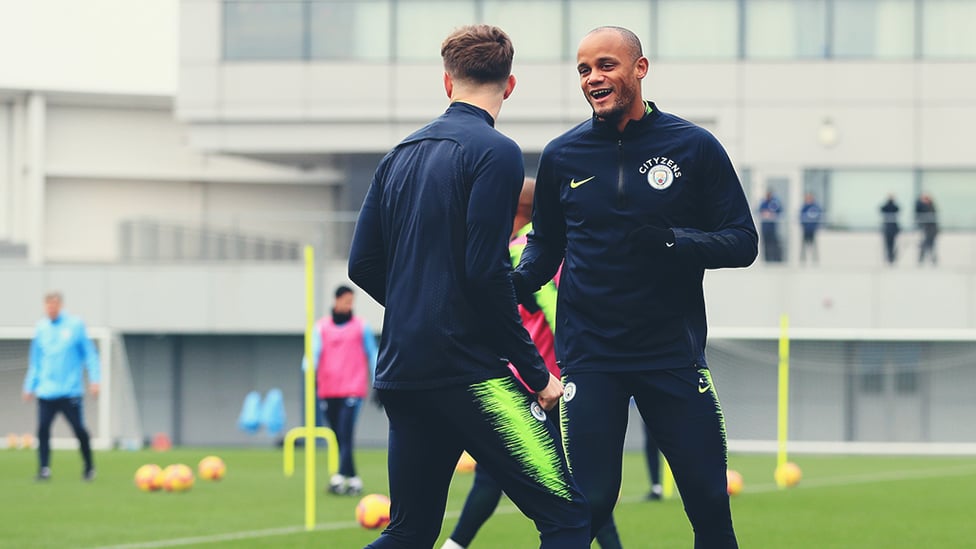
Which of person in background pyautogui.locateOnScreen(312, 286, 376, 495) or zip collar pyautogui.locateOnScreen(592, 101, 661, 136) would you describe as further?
person in background pyautogui.locateOnScreen(312, 286, 376, 495)

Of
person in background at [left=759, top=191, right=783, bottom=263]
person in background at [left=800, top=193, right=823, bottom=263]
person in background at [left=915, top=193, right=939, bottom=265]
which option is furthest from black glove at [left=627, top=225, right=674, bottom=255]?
person in background at [left=915, top=193, right=939, bottom=265]

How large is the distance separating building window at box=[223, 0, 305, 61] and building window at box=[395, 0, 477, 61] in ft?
7.32

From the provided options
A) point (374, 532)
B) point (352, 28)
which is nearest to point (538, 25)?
point (352, 28)

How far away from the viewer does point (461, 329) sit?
5.03 metres

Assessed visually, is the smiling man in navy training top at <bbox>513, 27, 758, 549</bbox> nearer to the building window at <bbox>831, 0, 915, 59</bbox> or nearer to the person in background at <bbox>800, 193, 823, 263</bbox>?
the person in background at <bbox>800, 193, 823, 263</bbox>

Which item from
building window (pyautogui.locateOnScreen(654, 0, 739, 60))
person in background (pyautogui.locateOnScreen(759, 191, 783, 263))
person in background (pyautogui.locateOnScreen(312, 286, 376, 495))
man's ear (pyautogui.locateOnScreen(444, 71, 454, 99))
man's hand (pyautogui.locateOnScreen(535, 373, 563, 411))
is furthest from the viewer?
building window (pyautogui.locateOnScreen(654, 0, 739, 60))

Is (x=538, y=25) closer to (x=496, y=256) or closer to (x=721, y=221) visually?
(x=721, y=221)

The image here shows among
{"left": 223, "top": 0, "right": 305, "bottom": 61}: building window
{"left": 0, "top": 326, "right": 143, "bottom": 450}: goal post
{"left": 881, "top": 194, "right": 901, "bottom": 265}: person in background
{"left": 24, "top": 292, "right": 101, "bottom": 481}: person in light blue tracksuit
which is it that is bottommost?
{"left": 0, "top": 326, "right": 143, "bottom": 450}: goal post

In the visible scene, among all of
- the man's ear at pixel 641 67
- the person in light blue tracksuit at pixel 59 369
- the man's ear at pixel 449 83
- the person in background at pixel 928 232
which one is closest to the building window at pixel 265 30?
the person in background at pixel 928 232

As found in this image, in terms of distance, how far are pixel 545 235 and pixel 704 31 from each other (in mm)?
30277

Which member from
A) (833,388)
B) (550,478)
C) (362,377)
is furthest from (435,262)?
(833,388)

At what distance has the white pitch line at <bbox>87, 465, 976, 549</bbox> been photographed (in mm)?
10719

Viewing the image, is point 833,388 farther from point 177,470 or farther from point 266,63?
point 177,470

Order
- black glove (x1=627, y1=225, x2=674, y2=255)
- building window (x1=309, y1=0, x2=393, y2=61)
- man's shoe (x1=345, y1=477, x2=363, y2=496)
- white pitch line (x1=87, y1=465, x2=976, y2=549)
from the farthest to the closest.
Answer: building window (x1=309, y1=0, x2=393, y2=61)
man's shoe (x1=345, y1=477, x2=363, y2=496)
white pitch line (x1=87, y1=465, x2=976, y2=549)
black glove (x1=627, y1=225, x2=674, y2=255)
